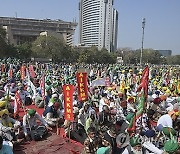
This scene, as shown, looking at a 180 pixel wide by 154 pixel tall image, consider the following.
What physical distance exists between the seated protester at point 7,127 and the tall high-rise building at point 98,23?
117 meters

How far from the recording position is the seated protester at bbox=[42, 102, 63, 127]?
8.12 m

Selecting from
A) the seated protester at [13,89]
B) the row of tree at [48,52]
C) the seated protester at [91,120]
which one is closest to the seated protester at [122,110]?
the seated protester at [91,120]

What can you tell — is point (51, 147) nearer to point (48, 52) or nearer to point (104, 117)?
point (104, 117)

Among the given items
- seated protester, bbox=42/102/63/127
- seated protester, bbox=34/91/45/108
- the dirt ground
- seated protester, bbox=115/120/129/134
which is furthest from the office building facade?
seated protester, bbox=115/120/129/134

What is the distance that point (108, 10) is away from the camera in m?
131

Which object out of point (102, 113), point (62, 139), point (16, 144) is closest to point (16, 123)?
point (16, 144)

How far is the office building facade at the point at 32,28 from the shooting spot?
94412 mm

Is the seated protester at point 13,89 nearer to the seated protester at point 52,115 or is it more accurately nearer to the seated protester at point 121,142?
the seated protester at point 52,115

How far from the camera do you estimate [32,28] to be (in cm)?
10169

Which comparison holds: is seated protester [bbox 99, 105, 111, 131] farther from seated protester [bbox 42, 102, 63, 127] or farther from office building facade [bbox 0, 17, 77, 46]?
office building facade [bbox 0, 17, 77, 46]

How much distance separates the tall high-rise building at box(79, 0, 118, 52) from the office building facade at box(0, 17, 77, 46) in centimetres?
1687

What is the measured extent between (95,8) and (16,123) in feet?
434

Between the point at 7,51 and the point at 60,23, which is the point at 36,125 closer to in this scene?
the point at 7,51

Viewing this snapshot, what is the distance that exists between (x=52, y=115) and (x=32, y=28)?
9716 centimetres
